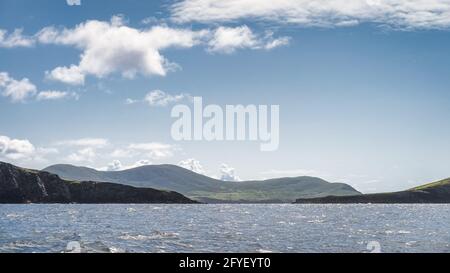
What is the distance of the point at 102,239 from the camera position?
63.8m

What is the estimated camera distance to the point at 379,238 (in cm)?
7056
